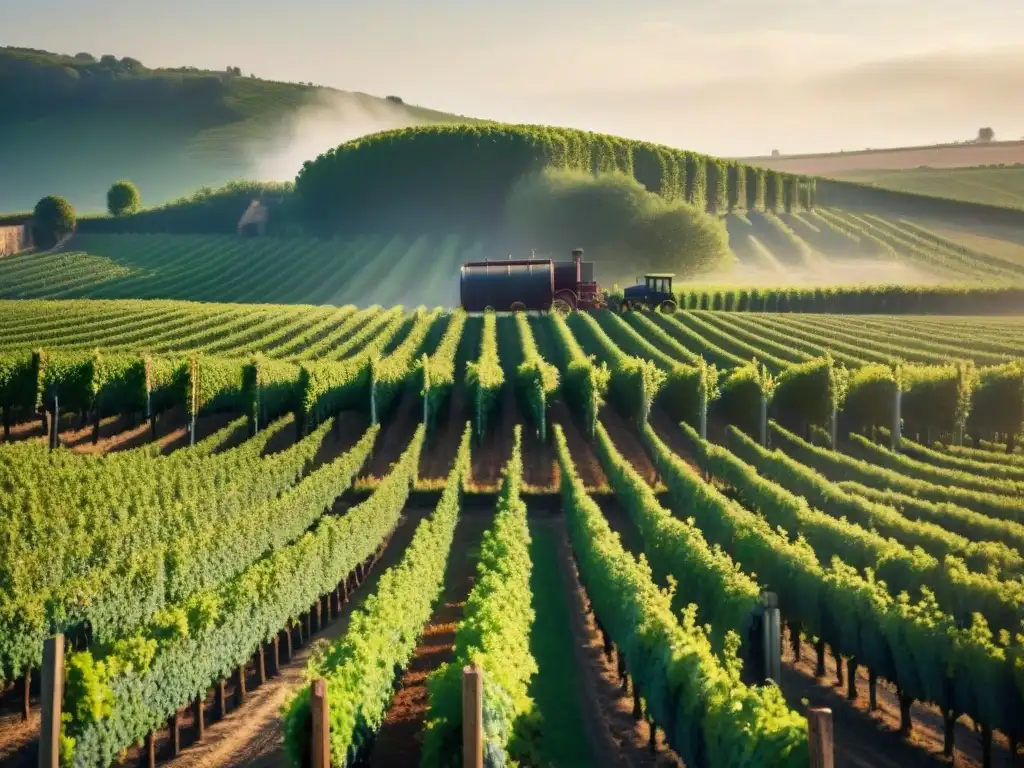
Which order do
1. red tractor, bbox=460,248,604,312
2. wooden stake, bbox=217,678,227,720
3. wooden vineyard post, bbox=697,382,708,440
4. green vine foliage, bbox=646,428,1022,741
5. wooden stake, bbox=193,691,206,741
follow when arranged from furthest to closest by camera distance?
1. red tractor, bbox=460,248,604,312
2. wooden vineyard post, bbox=697,382,708,440
3. wooden stake, bbox=217,678,227,720
4. wooden stake, bbox=193,691,206,741
5. green vine foliage, bbox=646,428,1022,741

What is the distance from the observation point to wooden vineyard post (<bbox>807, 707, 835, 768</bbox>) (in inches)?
414

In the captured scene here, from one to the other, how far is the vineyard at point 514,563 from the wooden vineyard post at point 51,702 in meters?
2.79

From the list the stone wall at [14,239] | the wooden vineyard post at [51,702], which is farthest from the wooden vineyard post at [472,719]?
the stone wall at [14,239]

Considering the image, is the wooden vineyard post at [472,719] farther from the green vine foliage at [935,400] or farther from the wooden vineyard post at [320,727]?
the green vine foliage at [935,400]

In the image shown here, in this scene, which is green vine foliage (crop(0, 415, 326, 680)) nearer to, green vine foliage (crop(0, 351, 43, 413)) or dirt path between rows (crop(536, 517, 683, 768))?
green vine foliage (crop(0, 351, 43, 413))

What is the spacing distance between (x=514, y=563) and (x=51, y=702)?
10.9m

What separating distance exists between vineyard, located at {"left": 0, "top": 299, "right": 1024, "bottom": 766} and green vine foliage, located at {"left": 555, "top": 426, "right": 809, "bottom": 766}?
0.19 ft

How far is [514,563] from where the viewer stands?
2112cm

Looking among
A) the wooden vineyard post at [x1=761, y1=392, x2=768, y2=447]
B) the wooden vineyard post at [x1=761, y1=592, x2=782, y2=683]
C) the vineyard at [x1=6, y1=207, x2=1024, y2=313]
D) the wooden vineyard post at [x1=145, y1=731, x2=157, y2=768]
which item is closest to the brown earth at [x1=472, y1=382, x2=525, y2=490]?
the wooden vineyard post at [x1=761, y1=392, x2=768, y2=447]

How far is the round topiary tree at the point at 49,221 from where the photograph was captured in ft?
360

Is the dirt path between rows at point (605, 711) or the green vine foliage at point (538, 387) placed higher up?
the green vine foliage at point (538, 387)

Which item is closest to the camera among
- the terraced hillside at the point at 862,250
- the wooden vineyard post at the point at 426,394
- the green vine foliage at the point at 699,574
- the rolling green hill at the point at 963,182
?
the green vine foliage at the point at 699,574

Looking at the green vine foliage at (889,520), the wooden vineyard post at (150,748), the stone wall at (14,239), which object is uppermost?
Answer: the stone wall at (14,239)

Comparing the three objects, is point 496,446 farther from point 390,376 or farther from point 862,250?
point 862,250
